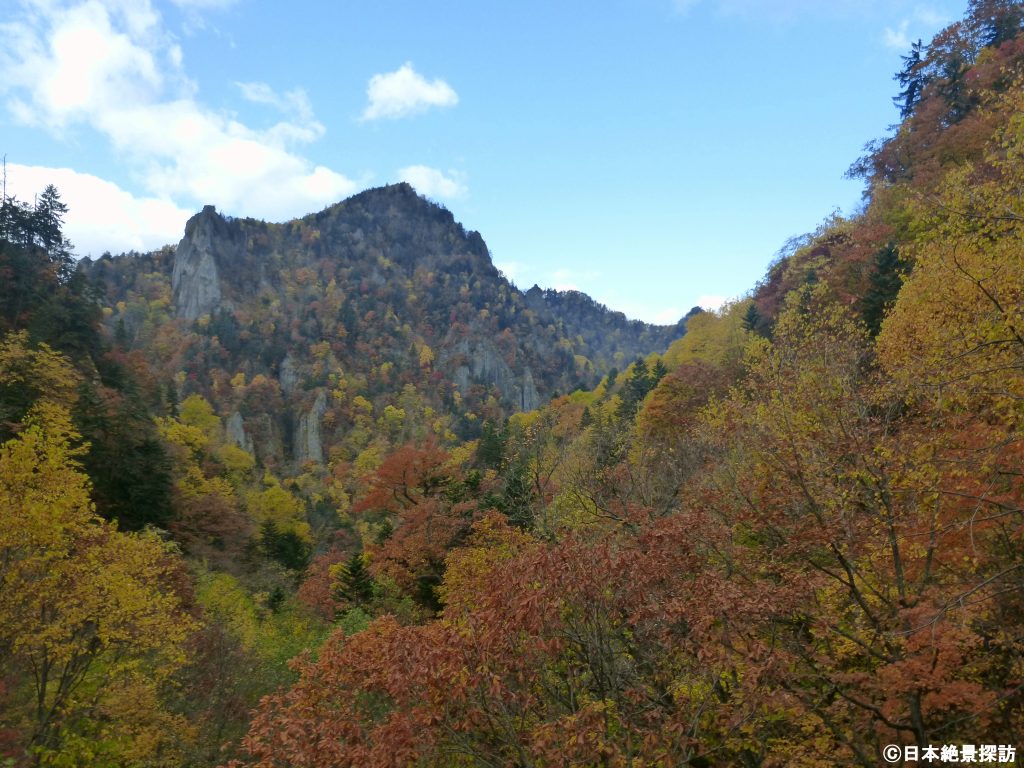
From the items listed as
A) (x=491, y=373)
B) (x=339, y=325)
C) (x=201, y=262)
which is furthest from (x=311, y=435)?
(x=201, y=262)

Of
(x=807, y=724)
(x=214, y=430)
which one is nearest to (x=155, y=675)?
(x=807, y=724)

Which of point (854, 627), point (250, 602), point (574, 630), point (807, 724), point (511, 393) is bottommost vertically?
point (250, 602)

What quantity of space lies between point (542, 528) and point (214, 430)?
210 ft

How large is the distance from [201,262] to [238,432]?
71275mm

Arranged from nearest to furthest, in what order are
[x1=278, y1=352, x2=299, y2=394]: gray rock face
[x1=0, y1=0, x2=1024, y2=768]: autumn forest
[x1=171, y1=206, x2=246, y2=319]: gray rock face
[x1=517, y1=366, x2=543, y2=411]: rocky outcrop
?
[x1=0, y1=0, x2=1024, y2=768]: autumn forest, [x1=278, y1=352, x2=299, y2=394]: gray rock face, [x1=171, y1=206, x2=246, y2=319]: gray rock face, [x1=517, y1=366, x2=543, y2=411]: rocky outcrop

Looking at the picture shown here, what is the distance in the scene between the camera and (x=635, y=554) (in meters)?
6.44

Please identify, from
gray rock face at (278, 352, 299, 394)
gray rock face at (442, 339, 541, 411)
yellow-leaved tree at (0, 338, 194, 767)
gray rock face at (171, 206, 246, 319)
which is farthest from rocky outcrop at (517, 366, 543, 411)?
yellow-leaved tree at (0, 338, 194, 767)

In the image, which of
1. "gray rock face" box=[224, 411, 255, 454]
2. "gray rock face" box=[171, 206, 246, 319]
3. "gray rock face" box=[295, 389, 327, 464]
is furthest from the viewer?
"gray rock face" box=[171, 206, 246, 319]

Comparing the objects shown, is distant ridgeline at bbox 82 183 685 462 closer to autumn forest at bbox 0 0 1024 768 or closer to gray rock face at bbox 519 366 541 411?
gray rock face at bbox 519 366 541 411

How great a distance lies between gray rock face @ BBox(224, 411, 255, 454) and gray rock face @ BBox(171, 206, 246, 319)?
56.6m

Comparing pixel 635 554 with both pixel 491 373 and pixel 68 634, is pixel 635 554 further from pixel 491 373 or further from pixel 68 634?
pixel 491 373

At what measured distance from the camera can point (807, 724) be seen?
22.5 ft

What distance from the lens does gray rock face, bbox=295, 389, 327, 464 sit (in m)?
87.1

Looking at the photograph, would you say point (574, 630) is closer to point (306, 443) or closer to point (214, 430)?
point (214, 430)
